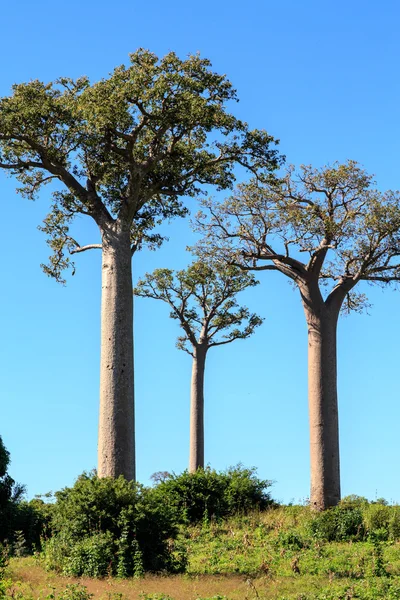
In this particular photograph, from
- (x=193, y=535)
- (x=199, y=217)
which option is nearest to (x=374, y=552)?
(x=193, y=535)

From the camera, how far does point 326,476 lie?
73.6 ft

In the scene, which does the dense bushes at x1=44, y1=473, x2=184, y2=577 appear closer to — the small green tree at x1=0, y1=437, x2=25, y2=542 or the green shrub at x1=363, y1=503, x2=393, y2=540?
the small green tree at x1=0, y1=437, x2=25, y2=542

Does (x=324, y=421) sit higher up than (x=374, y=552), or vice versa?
(x=324, y=421)

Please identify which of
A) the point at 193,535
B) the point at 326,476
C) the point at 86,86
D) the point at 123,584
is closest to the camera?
the point at 123,584

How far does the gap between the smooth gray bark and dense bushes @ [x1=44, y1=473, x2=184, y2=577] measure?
8.04m

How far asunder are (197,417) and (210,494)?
28.0ft

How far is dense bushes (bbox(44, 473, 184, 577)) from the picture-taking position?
14.1 m

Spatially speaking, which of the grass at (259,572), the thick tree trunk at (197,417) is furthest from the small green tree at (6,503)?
the thick tree trunk at (197,417)

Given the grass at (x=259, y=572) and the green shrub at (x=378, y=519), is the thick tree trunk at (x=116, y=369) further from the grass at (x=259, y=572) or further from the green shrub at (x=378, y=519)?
the green shrub at (x=378, y=519)

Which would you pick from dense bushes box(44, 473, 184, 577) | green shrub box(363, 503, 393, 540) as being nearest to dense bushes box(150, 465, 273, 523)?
green shrub box(363, 503, 393, 540)

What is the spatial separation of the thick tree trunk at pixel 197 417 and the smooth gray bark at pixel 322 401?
7520mm

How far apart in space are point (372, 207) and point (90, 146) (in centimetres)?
827

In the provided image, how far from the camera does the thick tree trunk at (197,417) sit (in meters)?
29.7

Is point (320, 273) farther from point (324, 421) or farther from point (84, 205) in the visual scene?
point (84, 205)
